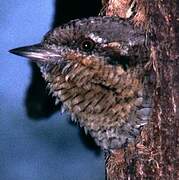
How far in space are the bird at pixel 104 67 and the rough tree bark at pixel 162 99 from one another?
0.03 meters

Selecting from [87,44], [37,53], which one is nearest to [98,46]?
[87,44]

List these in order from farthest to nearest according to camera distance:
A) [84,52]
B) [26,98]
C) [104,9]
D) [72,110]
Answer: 1. [26,98]
2. [104,9]
3. [72,110]
4. [84,52]

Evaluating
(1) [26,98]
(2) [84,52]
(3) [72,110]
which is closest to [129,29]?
(2) [84,52]

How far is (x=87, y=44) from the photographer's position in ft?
6.75

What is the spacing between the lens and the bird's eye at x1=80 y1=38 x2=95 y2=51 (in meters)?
2.06

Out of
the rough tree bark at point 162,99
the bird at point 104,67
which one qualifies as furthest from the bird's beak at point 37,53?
the rough tree bark at point 162,99

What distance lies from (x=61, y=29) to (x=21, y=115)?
4.20 ft

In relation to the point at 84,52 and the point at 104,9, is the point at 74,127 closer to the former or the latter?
the point at 104,9

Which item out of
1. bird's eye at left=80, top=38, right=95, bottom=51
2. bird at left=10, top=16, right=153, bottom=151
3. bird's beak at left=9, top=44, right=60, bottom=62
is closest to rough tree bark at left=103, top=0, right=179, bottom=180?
bird at left=10, top=16, right=153, bottom=151

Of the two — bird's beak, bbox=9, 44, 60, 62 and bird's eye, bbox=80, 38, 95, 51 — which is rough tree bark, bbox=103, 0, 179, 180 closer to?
bird's eye, bbox=80, 38, 95, 51

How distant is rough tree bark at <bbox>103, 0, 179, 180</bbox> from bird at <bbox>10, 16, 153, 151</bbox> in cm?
3

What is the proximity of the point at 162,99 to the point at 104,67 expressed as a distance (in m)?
0.21

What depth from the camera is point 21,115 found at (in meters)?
3.31

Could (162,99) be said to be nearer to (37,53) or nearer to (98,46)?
(98,46)
